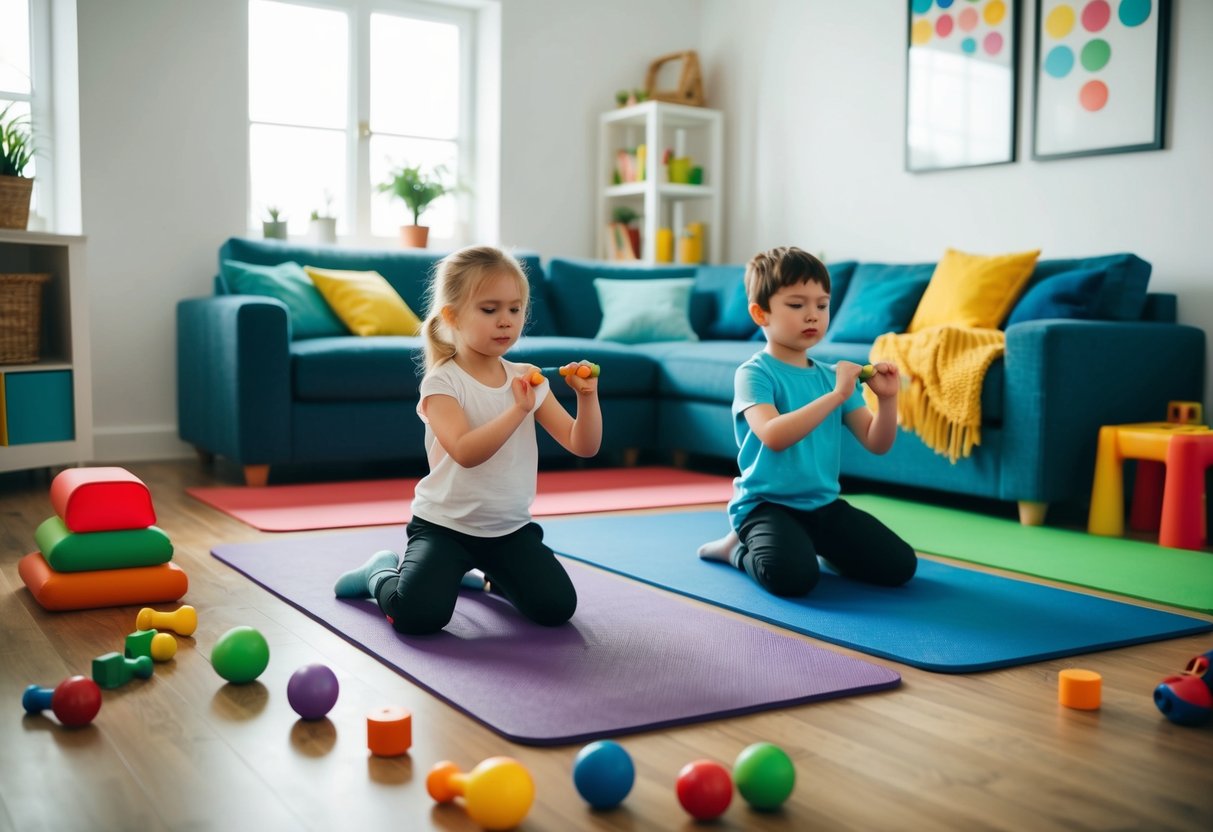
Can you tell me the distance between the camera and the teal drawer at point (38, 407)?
12.0 feet

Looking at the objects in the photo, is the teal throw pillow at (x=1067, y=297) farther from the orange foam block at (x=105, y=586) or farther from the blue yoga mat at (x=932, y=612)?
the orange foam block at (x=105, y=586)

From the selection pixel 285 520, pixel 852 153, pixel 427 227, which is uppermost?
pixel 852 153

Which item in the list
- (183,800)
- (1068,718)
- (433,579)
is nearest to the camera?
(183,800)

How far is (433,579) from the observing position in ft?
6.81

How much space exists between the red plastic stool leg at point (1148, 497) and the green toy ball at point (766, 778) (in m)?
2.29

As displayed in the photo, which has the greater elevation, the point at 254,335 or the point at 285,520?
the point at 254,335

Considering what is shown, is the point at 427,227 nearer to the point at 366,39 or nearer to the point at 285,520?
the point at 366,39

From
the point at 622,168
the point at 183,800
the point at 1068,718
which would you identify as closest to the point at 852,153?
the point at 622,168

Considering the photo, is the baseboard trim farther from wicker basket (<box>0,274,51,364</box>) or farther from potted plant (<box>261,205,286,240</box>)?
potted plant (<box>261,205,286,240</box>)

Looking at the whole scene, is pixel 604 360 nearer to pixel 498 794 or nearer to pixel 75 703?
pixel 75 703

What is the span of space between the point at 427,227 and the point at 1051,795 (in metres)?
4.19

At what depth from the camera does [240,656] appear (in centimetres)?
175

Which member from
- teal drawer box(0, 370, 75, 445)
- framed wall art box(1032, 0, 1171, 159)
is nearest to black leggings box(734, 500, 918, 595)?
framed wall art box(1032, 0, 1171, 159)

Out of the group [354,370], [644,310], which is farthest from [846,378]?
[644,310]
